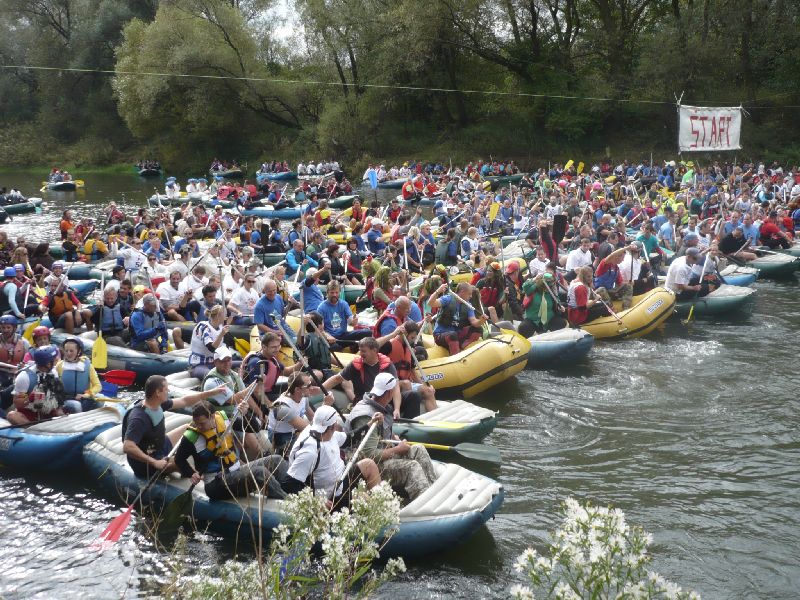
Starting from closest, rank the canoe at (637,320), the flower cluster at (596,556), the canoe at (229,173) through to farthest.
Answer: the flower cluster at (596,556) < the canoe at (637,320) < the canoe at (229,173)

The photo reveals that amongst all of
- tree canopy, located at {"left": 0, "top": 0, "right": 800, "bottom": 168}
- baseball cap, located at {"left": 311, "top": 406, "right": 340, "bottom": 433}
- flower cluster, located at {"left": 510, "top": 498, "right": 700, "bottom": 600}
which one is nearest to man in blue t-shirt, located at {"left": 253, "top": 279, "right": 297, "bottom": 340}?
baseball cap, located at {"left": 311, "top": 406, "right": 340, "bottom": 433}

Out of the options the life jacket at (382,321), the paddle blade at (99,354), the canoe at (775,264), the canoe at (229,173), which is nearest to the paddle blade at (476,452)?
the life jacket at (382,321)

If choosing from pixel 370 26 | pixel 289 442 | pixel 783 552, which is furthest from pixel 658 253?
pixel 370 26

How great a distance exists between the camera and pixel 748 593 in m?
5.38

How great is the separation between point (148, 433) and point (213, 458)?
0.55m

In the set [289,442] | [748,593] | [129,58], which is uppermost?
[129,58]

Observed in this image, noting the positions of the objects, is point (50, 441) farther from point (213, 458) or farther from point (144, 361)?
point (144, 361)

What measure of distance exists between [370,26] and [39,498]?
32.7 metres

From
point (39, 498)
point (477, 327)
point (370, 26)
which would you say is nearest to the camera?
point (39, 498)

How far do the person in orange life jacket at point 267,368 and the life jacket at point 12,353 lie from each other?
2.38 meters

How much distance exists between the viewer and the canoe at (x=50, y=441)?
22.7ft

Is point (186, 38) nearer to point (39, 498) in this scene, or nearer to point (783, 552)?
point (39, 498)

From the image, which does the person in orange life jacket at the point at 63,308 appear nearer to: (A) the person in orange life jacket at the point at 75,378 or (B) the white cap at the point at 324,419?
(A) the person in orange life jacket at the point at 75,378

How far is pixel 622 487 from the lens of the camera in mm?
6879
